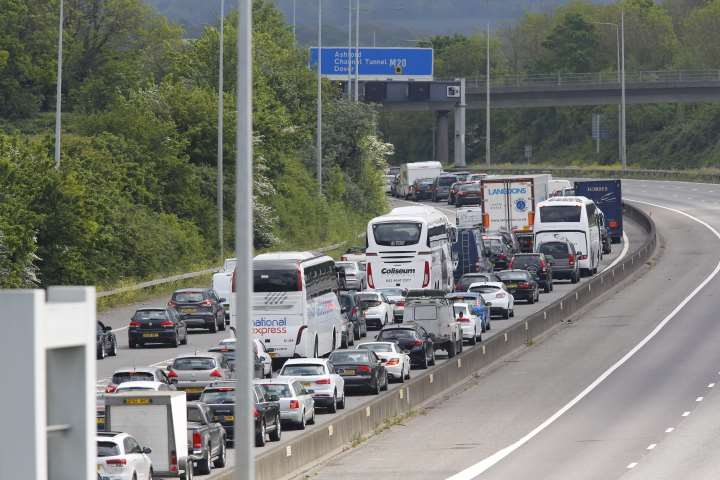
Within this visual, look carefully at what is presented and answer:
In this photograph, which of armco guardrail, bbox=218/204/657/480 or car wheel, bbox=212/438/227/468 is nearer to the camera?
armco guardrail, bbox=218/204/657/480

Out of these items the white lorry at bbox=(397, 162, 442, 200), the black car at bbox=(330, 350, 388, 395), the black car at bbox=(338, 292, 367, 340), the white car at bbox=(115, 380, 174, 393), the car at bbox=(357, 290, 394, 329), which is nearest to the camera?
the white car at bbox=(115, 380, 174, 393)

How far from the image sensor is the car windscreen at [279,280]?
4541 cm

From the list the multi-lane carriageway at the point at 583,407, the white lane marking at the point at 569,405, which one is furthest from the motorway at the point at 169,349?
the white lane marking at the point at 569,405

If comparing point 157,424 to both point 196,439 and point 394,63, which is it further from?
point 394,63

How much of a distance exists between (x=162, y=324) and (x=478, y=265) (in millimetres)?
22064

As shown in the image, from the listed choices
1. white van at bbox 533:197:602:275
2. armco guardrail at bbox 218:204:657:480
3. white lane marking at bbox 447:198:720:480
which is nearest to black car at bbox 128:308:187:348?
armco guardrail at bbox 218:204:657:480

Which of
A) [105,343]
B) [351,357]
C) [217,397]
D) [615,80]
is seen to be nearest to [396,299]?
[105,343]

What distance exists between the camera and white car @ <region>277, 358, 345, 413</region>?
38562 millimetres

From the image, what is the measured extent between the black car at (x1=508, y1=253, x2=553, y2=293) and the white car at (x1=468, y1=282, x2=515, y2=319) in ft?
25.9

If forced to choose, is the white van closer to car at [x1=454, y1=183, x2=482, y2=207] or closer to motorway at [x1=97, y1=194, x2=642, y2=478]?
motorway at [x1=97, y1=194, x2=642, y2=478]

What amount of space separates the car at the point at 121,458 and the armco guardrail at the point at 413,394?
1.35 metres

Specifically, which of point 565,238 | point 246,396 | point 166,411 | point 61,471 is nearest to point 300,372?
point 166,411

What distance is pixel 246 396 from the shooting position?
14594 millimetres

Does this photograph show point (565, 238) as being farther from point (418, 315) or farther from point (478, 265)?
point (418, 315)
